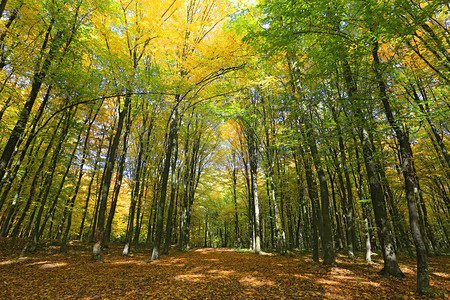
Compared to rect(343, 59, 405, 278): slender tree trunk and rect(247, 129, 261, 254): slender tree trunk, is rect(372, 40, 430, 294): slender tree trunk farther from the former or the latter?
rect(247, 129, 261, 254): slender tree trunk

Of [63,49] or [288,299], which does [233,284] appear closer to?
[288,299]

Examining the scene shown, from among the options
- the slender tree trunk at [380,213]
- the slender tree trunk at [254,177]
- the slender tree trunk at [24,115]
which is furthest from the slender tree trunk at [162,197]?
the slender tree trunk at [380,213]

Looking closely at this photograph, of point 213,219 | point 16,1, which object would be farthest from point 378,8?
point 213,219

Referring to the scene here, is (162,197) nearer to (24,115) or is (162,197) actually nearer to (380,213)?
(24,115)

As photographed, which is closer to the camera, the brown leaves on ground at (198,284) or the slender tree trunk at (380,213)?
the brown leaves on ground at (198,284)

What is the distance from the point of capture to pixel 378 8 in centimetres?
488

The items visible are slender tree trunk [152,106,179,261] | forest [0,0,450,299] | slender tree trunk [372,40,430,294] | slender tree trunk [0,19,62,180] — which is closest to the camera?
slender tree trunk [372,40,430,294]

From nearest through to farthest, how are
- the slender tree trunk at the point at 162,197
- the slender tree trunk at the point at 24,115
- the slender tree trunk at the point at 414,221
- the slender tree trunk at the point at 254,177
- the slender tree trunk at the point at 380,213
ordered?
the slender tree trunk at the point at 414,221 → the slender tree trunk at the point at 24,115 → the slender tree trunk at the point at 380,213 → the slender tree trunk at the point at 162,197 → the slender tree trunk at the point at 254,177

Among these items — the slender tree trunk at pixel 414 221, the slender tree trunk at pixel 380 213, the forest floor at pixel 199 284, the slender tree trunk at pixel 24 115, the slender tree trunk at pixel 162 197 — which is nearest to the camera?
the forest floor at pixel 199 284

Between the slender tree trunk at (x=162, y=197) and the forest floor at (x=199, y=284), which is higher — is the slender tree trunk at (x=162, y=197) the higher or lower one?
the higher one

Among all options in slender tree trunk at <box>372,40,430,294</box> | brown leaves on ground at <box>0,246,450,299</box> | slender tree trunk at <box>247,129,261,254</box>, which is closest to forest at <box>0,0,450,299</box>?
slender tree trunk at <box>372,40,430,294</box>

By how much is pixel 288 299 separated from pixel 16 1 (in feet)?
39.7

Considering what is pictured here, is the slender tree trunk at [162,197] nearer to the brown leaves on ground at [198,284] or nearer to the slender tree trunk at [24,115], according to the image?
the brown leaves on ground at [198,284]

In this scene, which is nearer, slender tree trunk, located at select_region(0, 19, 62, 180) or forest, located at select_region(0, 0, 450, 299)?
forest, located at select_region(0, 0, 450, 299)
